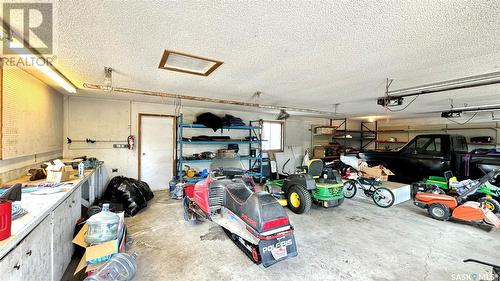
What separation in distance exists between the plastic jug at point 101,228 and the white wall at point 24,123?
1.22 meters

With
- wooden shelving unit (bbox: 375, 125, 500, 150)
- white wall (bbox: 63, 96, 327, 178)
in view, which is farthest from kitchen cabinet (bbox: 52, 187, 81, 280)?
wooden shelving unit (bbox: 375, 125, 500, 150)

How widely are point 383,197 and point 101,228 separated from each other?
16.0 ft

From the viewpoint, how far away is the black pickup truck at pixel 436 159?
4496mm

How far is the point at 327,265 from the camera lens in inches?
87.0

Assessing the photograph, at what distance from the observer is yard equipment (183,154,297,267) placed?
209 cm

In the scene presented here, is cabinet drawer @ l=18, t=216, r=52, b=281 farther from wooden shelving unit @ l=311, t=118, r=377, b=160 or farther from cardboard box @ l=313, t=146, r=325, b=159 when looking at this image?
wooden shelving unit @ l=311, t=118, r=377, b=160

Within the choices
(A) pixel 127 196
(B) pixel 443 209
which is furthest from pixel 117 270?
(B) pixel 443 209

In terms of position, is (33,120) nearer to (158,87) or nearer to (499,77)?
(158,87)

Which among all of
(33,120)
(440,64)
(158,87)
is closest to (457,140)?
(440,64)

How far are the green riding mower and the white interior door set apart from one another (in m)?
3.17

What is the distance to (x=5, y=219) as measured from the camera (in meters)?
1.12

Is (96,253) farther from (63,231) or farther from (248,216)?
(248,216)

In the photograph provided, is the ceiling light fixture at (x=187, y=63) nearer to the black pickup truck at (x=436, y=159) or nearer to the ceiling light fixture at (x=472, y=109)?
the black pickup truck at (x=436, y=159)

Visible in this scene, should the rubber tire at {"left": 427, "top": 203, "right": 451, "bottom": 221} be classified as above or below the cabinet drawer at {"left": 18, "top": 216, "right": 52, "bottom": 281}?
below
